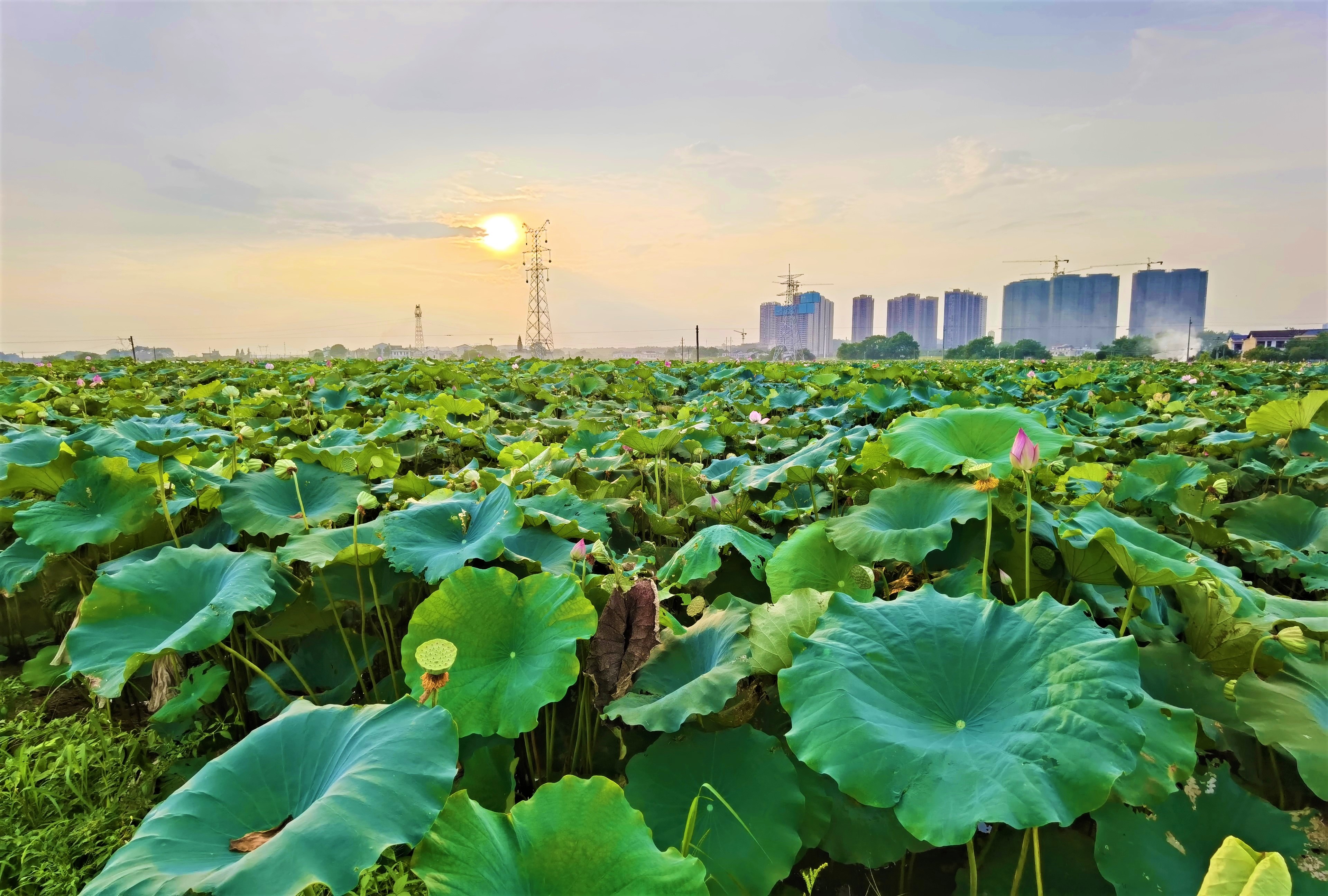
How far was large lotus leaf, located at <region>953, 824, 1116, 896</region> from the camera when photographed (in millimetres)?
981

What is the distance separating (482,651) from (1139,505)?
7.35 feet

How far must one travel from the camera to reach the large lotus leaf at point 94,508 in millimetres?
1735

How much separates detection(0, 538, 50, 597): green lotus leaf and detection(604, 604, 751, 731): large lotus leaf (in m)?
1.68

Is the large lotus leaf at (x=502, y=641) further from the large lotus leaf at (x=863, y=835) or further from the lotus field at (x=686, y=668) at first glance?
the large lotus leaf at (x=863, y=835)

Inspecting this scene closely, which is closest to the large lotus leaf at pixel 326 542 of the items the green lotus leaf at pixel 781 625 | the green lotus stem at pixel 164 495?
the green lotus stem at pixel 164 495

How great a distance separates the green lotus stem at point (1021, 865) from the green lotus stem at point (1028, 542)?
1.45ft

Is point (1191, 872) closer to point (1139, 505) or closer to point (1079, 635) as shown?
point (1079, 635)

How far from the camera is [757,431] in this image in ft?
12.7

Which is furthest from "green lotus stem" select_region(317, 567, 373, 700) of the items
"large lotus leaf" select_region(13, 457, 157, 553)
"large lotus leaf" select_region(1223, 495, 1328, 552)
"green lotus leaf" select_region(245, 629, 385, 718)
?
"large lotus leaf" select_region(1223, 495, 1328, 552)

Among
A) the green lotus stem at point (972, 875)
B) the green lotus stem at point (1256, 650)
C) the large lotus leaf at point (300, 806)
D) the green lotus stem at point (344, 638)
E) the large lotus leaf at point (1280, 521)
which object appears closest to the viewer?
the large lotus leaf at point (300, 806)

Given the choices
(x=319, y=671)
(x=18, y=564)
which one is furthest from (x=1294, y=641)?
(x=18, y=564)

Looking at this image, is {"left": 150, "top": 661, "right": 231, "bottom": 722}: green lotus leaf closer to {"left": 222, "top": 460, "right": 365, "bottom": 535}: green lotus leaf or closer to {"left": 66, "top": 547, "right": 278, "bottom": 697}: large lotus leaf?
{"left": 66, "top": 547, "right": 278, "bottom": 697}: large lotus leaf

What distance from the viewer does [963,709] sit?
36.9 inches

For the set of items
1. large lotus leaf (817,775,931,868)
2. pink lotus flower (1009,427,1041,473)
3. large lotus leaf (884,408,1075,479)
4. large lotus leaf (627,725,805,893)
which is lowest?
large lotus leaf (817,775,931,868)
